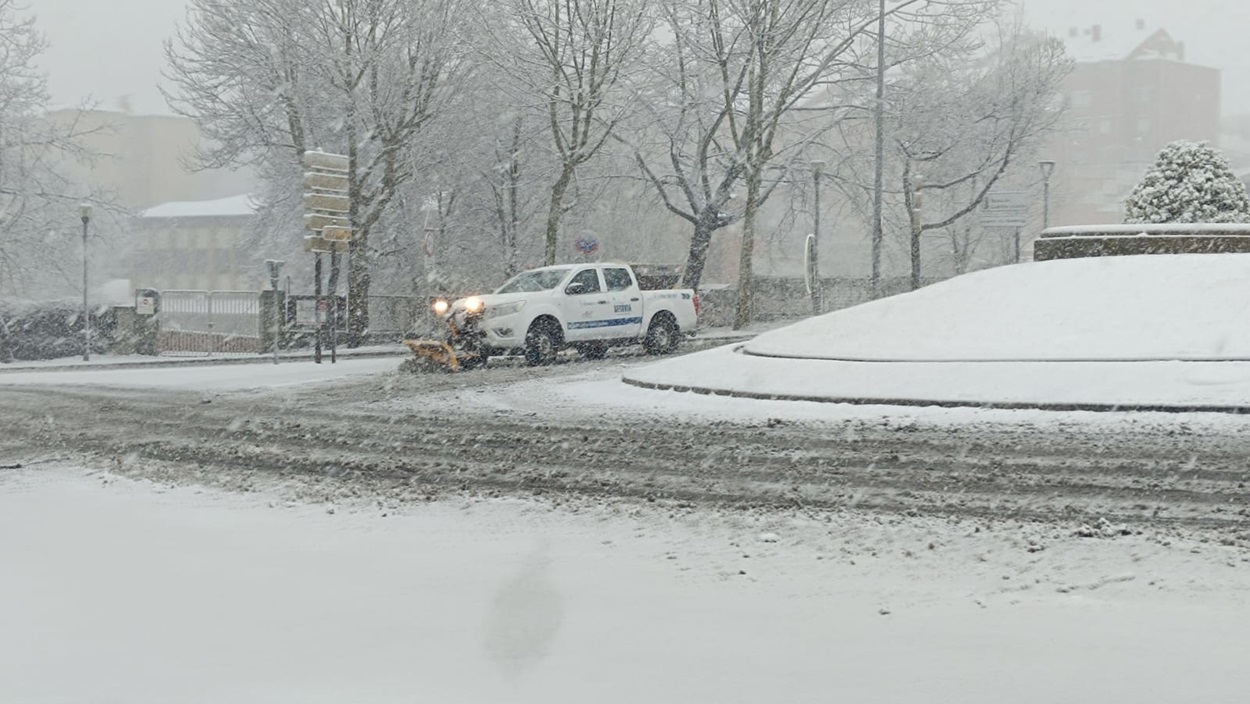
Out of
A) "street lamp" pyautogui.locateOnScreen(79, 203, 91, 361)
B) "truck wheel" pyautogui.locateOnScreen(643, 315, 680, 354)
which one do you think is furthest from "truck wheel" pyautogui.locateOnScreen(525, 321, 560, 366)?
"street lamp" pyautogui.locateOnScreen(79, 203, 91, 361)

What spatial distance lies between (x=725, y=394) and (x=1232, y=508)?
8.16m

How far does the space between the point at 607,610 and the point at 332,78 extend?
31.1m

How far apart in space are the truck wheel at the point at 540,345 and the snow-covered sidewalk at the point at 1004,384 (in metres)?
5.13

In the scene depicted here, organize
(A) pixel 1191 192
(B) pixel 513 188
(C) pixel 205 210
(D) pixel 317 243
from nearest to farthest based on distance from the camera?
(A) pixel 1191 192 → (D) pixel 317 243 → (B) pixel 513 188 → (C) pixel 205 210

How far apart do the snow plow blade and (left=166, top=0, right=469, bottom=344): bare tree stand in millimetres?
13003

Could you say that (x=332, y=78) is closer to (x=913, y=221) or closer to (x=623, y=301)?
(x=623, y=301)

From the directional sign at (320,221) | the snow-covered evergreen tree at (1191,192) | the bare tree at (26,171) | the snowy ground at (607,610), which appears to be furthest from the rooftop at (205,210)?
the snowy ground at (607,610)

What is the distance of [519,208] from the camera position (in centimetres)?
4378

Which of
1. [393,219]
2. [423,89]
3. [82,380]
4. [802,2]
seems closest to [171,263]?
[393,219]

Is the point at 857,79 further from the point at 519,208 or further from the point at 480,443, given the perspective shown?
the point at 480,443

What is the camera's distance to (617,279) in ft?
76.2

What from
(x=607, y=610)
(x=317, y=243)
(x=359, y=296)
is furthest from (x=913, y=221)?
(x=607, y=610)

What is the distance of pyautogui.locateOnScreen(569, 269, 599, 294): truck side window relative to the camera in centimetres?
2230

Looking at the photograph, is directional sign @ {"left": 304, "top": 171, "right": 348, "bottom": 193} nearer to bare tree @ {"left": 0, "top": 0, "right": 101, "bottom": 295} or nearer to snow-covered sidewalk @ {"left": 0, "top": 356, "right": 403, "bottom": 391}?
snow-covered sidewalk @ {"left": 0, "top": 356, "right": 403, "bottom": 391}
